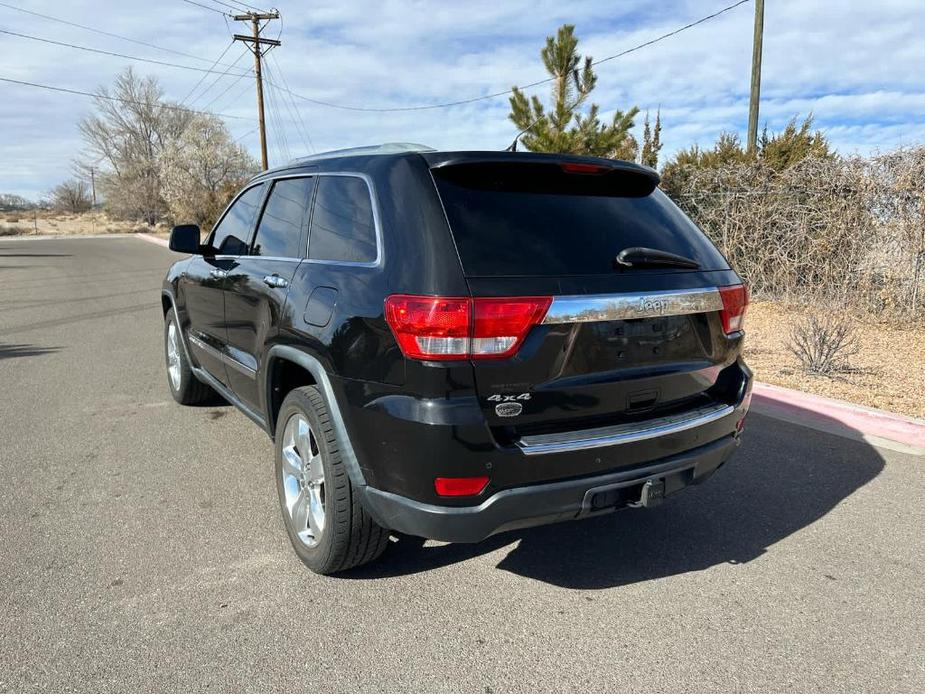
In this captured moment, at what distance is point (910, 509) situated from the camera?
3.79 meters

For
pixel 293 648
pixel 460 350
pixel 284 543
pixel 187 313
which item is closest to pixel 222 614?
pixel 293 648

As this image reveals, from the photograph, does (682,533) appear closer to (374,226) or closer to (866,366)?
(374,226)

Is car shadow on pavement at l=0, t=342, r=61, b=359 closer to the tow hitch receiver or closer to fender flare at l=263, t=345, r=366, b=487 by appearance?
fender flare at l=263, t=345, r=366, b=487

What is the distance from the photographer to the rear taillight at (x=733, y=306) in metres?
3.04

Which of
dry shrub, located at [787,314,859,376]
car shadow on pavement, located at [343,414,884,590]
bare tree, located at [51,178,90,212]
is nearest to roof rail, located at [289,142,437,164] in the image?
car shadow on pavement, located at [343,414,884,590]

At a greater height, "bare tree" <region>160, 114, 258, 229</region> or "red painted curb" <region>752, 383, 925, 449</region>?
"bare tree" <region>160, 114, 258, 229</region>

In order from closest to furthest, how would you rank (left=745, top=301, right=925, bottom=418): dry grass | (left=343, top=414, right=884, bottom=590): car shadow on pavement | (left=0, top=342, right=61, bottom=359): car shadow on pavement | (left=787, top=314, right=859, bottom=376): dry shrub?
(left=343, top=414, right=884, bottom=590): car shadow on pavement, (left=745, top=301, right=925, bottom=418): dry grass, (left=787, top=314, right=859, bottom=376): dry shrub, (left=0, top=342, right=61, bottom=359): car shadow on pavement

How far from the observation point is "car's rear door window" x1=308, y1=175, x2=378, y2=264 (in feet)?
9.27

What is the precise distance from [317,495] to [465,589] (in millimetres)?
778

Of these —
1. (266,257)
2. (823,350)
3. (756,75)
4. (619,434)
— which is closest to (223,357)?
(266,257)

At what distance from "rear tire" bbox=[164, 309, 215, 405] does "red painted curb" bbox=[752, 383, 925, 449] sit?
4.61 metres

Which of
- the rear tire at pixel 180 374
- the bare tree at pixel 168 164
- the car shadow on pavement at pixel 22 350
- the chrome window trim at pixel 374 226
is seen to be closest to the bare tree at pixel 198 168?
the bare tree at pixel 168 164

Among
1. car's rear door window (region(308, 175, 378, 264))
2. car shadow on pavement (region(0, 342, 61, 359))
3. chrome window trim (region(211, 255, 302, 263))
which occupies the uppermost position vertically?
car's rear door window (region(308, 175, 378, 264))

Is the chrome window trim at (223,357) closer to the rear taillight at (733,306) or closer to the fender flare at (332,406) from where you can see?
the fender flare at (332,406)
